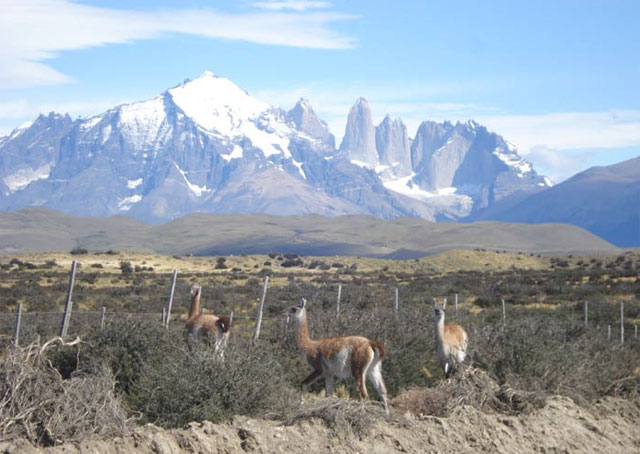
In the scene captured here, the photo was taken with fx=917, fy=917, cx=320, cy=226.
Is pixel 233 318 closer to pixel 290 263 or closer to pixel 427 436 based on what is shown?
pixel 427 436

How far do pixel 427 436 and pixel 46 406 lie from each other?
16.6ft

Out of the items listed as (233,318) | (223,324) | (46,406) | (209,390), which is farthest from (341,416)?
(233,318)

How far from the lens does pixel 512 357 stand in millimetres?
14992

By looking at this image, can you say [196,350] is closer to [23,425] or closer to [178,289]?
[23,425]

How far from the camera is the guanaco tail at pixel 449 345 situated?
15.1 meters

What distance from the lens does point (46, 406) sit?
30.7 ft

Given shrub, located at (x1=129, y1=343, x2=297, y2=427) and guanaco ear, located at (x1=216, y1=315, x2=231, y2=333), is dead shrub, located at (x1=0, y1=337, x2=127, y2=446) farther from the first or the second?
guanaco ear, located at (x1=216, y1=315, x2=231, y2=333)

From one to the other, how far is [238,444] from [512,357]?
20.1 ft

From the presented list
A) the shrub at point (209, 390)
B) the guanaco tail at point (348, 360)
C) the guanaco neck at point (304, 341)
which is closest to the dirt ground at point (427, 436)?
the shrub at point (209, 390)

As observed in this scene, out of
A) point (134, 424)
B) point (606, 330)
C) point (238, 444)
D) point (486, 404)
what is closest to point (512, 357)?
point (486, 404)

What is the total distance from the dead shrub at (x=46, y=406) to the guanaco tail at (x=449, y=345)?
22.1 feet

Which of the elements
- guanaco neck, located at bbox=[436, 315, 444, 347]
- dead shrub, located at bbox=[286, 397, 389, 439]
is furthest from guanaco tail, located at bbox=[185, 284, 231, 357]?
guanaco neck, located at bbox=[436, 315, 444, 347]

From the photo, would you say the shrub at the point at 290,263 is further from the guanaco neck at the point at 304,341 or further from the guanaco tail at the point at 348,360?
the guanaco tail at the point at 348,360

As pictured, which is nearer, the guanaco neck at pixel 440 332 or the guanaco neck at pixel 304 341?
the guanaco neck at pixel 304 341
